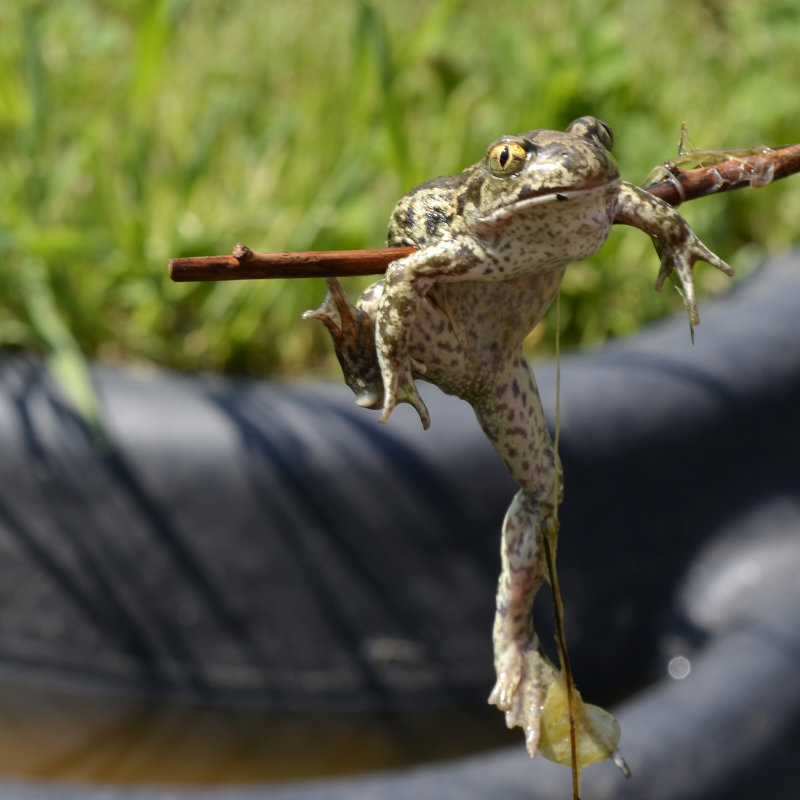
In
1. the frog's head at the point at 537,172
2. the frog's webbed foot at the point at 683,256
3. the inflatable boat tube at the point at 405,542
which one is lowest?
the inflatable boat tube at the point at 405,542

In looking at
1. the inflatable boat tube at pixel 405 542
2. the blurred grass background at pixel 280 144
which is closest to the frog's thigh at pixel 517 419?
the blurred grass background at pixel 280 144

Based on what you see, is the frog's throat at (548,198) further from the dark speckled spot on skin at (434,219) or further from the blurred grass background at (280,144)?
the blurred grass background at (280,144)

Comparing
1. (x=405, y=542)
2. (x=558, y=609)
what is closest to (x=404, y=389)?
(x=558, y=609)

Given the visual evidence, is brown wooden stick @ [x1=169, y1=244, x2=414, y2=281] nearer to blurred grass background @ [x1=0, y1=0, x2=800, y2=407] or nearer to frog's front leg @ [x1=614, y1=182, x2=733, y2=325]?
frog's front leg @ [x1=614, y1=182, x2=733, y2=325]

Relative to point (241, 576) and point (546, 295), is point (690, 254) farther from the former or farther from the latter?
point (241, 576)

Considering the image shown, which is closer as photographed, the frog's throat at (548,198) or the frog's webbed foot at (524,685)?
the frog's throat at (548,198)

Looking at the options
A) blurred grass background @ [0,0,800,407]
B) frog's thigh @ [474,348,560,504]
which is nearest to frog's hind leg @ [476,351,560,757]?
frog's thigh @ [474,348,560,504]
